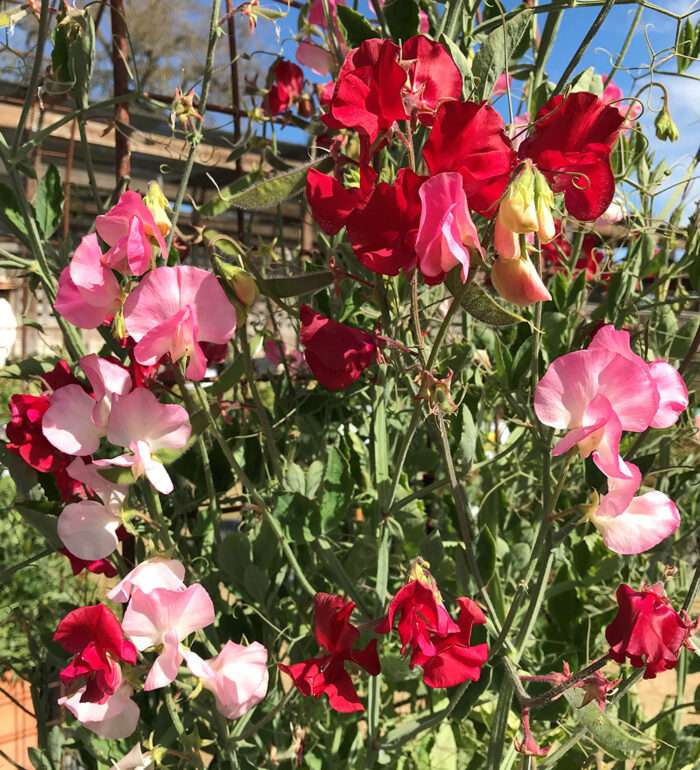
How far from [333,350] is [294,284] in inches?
2.2

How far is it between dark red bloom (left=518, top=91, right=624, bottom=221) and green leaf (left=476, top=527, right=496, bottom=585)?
293mm

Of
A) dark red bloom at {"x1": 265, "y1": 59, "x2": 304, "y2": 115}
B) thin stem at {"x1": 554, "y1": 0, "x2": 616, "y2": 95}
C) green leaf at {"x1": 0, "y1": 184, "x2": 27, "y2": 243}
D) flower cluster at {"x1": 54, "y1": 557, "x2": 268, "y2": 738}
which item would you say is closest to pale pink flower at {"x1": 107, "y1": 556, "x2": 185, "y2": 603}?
flower cluster at {"x1": 54, "y1": 557, "x2": 268, "y2": 738}

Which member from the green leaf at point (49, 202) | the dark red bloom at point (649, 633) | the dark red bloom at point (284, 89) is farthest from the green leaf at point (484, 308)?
the dark red bloom at point (284, 89)

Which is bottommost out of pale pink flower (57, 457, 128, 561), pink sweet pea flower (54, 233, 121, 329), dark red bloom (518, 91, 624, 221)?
pale pink flower (57, 457, 128, 561)

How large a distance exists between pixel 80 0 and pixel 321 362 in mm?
411

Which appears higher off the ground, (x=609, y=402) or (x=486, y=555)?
(x=609, y=402)

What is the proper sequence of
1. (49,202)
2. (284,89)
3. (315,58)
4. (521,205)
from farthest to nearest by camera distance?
(284,89) → (315,58) → (49,202) → (521,205)

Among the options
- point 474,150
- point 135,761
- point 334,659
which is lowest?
point 135,761

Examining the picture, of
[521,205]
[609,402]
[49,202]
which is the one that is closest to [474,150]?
[521,205]

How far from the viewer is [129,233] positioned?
458 mm

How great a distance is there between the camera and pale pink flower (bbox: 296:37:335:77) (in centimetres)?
85

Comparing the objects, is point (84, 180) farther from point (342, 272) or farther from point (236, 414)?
point (342, 272)

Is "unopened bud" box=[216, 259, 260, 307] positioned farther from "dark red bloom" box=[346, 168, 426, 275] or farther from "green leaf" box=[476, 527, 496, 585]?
"green leaf" box=[476, 527, 496, 585]

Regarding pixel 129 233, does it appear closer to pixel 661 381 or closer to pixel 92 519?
pixel 92 519
